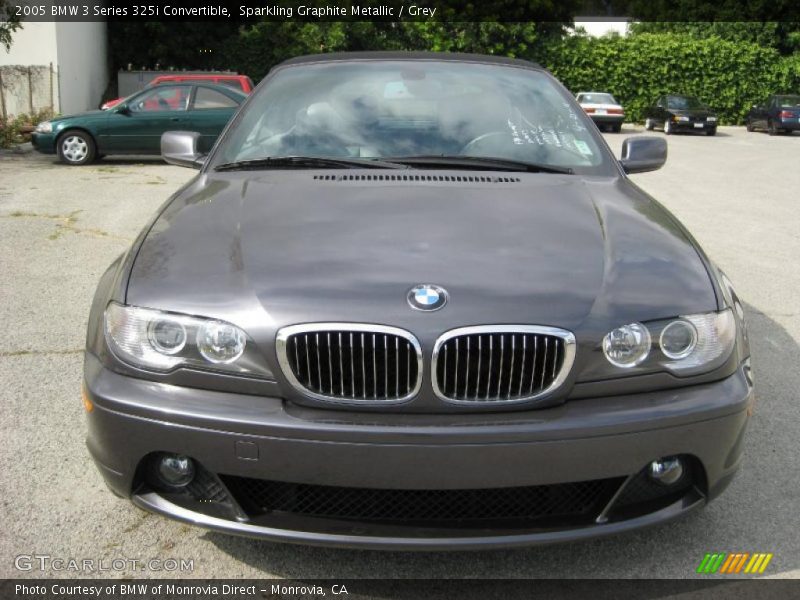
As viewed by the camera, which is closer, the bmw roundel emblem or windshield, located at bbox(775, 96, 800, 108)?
the bmw roundel emblem

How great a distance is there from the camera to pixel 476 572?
105 inches

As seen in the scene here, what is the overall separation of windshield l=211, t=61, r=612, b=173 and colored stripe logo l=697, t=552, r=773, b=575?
5.31 feet

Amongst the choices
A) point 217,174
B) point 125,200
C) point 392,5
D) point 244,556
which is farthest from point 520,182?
point 392,5

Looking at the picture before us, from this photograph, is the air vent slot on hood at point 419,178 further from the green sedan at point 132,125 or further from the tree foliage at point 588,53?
the tree foliage at point 588,53

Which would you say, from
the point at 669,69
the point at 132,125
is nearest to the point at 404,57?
the point at 132,125

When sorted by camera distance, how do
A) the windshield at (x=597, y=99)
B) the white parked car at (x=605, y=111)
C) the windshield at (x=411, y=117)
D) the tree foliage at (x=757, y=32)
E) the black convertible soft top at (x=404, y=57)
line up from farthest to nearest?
the tree foliage at (x=757, y=32), the windshield at (x=597, y=99), the white parked car at (x=605, y=111), the black convertible soft top at (x=404, y=57), the windshield at (x=411, y=117)

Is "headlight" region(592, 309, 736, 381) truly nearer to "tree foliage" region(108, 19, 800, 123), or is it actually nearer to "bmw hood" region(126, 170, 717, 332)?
"bmw hood" region(126, 170, 717, 332)

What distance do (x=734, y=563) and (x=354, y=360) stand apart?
1412 mm

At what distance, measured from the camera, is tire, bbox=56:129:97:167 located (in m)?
14.0

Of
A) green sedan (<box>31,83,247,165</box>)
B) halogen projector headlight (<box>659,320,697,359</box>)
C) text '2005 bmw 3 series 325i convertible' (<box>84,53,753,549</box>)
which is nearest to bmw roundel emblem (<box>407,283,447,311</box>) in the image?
text '2005 bmw 3 series 325i convertible' (<box>84,53,753,549</box>)

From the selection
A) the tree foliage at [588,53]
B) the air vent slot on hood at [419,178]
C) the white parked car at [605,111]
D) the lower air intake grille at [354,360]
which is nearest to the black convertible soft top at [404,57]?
the air vent slot on hood at [419,178]

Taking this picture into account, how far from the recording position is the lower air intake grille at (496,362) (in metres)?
2.36

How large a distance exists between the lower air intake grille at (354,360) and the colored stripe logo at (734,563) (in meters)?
1.17

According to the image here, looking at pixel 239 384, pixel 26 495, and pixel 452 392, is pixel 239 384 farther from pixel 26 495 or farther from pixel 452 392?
pixel 26 495
